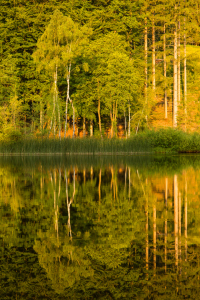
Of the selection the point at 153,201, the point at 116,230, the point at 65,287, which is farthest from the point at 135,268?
the point at 153,201

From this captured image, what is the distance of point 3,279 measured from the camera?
4062 millimetres

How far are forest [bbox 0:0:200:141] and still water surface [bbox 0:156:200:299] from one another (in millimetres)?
22042

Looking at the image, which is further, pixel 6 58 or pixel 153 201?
pixel 6 58

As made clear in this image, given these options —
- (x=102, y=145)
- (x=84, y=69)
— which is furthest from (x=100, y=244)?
(x=84, y=69)

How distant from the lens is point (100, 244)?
528cm

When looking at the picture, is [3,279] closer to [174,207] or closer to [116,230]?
[116,230]

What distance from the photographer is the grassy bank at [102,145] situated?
88.0ft

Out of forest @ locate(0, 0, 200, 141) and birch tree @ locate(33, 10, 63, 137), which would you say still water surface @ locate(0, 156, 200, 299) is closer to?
forest @ locate(0, 0, 200, 141)

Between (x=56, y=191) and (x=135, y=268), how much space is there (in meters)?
6.02

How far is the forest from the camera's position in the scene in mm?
33000

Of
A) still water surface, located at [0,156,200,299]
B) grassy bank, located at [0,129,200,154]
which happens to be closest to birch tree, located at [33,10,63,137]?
grassy bank, located at [0,129,200,154]

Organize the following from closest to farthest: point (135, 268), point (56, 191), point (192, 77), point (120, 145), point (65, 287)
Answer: point (65, 287)
point (135, 268)
point (56, 191)
point (120, 145)
point (192, 77)

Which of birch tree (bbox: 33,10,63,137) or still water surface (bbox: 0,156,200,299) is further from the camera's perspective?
birch tree (bbox: 33,10,63,137)

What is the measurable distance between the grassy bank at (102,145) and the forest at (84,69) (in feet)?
7.73
